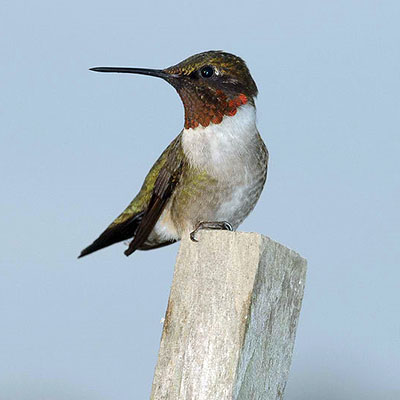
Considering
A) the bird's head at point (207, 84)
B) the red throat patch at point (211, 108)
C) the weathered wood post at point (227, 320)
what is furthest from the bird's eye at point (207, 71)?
the weathered wood post at point (227, 320)

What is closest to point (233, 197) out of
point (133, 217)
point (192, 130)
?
point (192, 130)

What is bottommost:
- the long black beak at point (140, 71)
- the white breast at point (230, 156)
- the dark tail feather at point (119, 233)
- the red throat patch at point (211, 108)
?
the dark tail feather at point (119, 233)

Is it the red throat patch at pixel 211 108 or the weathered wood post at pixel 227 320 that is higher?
the red throat patch at pixel 211 108

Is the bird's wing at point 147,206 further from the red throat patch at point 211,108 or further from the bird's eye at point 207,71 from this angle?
the bird's eye at point 207,71

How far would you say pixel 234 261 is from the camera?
246 cm

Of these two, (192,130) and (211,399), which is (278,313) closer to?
(211,399)

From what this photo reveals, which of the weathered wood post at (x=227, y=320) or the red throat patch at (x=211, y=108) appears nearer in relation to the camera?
the weathered wood post at (x=227, y=320)

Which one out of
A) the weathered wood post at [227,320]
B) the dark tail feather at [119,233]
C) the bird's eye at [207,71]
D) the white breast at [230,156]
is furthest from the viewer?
the dark tail feather at [119,233]

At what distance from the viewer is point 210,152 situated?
13.8 feet

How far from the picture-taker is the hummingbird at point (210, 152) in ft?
13.8

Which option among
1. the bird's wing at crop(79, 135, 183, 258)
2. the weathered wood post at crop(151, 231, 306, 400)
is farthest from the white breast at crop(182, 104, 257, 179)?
the weathered wood post at crop(151, 231, 306, 400)

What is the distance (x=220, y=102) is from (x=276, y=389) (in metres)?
2.15

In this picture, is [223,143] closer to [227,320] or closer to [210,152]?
[210,152]

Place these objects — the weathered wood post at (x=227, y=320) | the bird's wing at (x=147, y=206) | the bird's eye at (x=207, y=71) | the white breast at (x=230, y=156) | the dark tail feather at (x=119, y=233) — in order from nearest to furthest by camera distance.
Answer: the weathered wood post at (x=227, y=320)
the white breast at (x=230, y=156)
the bird's eye at (x=207, y=71)
the bird's wing at (x=147, y=206)
the dark tail feather at (x=119, y=233)
